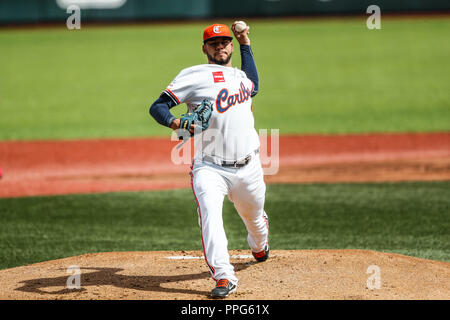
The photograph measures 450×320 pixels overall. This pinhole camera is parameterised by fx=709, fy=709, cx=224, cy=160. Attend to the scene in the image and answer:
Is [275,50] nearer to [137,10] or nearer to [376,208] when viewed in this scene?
[137,10]

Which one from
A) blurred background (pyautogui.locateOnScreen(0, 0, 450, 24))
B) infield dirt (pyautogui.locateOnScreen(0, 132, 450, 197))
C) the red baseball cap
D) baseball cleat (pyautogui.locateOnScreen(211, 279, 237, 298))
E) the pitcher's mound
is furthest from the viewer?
blurred background (pyautogui.locateOnScreen(0, 0, 450, 24))

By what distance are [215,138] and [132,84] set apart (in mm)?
18127

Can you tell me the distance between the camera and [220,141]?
5.22 metres

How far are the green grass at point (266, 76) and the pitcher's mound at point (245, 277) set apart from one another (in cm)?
990

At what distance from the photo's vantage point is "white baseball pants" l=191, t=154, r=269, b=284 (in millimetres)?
5000

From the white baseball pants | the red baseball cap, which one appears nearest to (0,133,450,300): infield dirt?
the white baseball pants

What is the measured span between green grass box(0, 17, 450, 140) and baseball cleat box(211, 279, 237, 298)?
439 inches

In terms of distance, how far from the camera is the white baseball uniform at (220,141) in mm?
5137

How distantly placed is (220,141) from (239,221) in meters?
3.39

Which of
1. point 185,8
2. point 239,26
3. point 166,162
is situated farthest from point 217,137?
point 185,8

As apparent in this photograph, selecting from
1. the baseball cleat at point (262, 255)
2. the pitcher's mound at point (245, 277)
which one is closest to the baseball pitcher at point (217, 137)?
the pitcher's mound at point (245, 277)

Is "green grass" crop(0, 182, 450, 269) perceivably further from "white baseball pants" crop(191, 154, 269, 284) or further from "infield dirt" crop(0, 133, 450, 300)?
"white baseball pants" crop(191, 154, 269, 284)

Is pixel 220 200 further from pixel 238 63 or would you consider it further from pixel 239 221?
pixel 238 63

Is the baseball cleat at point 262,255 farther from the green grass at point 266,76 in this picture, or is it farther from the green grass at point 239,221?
the green grass at point 266,76
